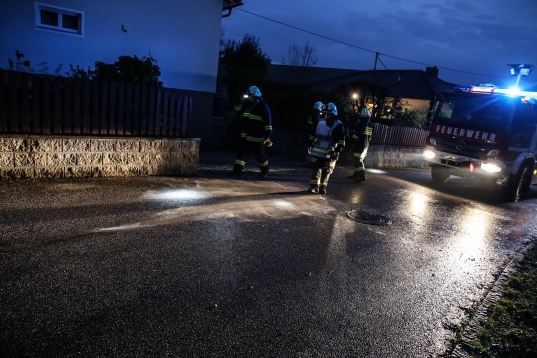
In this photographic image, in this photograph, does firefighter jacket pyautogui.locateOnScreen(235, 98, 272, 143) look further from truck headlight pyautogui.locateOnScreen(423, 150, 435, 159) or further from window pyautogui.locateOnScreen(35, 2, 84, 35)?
window pyautogui.locateOnScreen(35, 2, 84, 35)

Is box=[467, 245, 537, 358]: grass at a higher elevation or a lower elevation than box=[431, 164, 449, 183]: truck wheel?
lower

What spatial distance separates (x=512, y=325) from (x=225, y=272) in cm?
269

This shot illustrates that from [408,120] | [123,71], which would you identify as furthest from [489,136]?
[123,71]

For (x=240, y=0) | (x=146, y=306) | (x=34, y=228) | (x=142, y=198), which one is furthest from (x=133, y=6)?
(x=146, y=306)

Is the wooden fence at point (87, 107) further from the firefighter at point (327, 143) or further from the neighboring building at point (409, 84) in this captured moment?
the neighboring building at point (409, 84)

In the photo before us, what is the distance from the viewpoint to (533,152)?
31.2 ft

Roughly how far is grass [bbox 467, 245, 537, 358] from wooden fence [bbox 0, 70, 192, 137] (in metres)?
6.40

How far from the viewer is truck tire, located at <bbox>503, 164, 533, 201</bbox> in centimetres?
923

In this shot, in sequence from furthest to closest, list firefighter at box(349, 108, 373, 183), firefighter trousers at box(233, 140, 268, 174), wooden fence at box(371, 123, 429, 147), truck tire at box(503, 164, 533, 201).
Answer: wooden fence at box(371, 123, 429, 147) < truck tire at box(503, 164, 533, 201) < firefighter at box(349, 108, 373, 183) < firefighter trousers at box(233, 140, 268, 174)

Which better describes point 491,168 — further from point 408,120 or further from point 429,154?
point 408,120

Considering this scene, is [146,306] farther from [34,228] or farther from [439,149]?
[439,149]

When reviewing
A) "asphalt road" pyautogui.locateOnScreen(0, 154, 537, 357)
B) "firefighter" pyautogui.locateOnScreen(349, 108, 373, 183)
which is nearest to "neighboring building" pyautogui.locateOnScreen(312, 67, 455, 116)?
"firefighter" pyautogui.locateOnScreen(349, 108, 373, 183)

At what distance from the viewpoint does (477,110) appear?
30.9 feet

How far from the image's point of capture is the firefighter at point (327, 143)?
23.5ft
